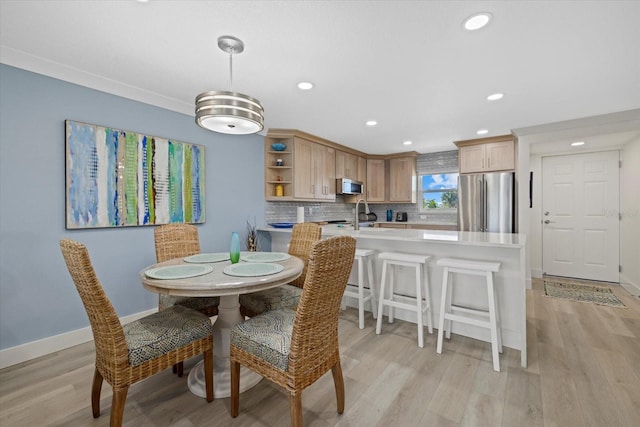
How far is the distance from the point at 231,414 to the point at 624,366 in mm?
2748

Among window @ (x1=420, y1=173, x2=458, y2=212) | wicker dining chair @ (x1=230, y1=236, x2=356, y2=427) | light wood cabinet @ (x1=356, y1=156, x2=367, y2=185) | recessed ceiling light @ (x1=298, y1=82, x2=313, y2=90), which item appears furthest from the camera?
light wood cabinet @ (x1=356, y1=156, x2=367, y2=185)

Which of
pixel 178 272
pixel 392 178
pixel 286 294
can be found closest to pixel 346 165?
pixel 392 178

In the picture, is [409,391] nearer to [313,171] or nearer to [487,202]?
[313,171]

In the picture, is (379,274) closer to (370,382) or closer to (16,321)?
(370,382)

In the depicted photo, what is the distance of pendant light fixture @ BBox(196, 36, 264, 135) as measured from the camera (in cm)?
167

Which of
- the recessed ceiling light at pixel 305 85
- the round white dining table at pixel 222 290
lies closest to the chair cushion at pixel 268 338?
the round white dining table at pixel 222 290

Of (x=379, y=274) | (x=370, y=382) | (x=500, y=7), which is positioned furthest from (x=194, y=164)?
(x=500, y=7)

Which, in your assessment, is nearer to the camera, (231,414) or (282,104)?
(231,414)

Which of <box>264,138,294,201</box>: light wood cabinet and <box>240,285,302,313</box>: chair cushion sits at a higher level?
<box>264,138,294,201</box>: light wood cabinet

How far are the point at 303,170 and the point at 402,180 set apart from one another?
241 centimetres

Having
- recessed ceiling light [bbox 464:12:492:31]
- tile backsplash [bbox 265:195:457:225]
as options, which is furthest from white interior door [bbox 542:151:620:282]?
recessed ceiling light [bbox 464:12:492:31]

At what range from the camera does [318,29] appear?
1800 mm

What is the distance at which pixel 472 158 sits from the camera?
15.1 feet

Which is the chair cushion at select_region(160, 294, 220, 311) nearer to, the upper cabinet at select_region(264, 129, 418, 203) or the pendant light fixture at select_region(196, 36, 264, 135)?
the pendant light fixture at select_region(196, 36, 264, 135)
